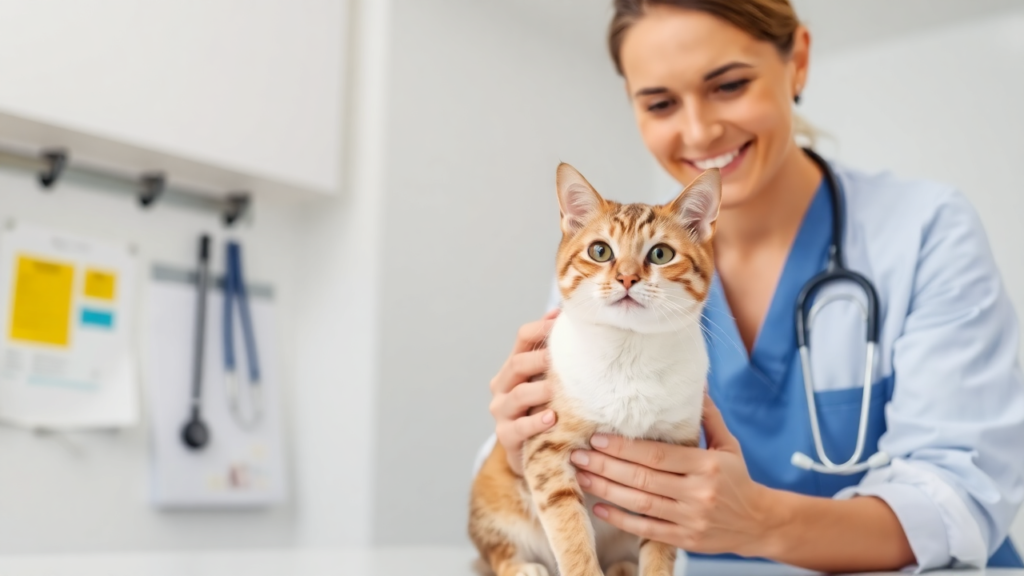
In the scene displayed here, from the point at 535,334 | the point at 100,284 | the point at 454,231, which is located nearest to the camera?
the point at 535,334

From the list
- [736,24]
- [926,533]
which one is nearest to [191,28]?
[736,24]

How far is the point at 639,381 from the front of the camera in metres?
0.79

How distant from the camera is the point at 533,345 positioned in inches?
38.9

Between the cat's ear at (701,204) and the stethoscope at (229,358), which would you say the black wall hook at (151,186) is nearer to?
the stethoscope at (229,358)

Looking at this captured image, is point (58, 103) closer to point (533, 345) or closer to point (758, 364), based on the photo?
point (533, 345)

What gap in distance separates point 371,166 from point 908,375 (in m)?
1.36

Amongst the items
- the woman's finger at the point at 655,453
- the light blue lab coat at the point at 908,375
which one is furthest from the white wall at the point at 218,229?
the woman's finger at the point at 655,453

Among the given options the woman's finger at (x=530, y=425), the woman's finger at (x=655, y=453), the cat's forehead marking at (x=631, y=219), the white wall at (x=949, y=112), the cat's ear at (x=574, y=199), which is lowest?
the woman's finger at (x=655, y=453)

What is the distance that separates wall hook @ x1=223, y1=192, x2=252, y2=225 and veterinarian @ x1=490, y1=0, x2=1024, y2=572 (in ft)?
3.38

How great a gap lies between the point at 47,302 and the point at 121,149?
0.34m

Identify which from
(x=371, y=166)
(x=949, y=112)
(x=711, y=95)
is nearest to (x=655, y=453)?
(x=711, y=95)

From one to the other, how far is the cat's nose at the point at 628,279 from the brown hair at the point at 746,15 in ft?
1.81

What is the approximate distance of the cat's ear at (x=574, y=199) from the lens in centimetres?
84

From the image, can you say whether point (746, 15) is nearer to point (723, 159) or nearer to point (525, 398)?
point (723, 159)
